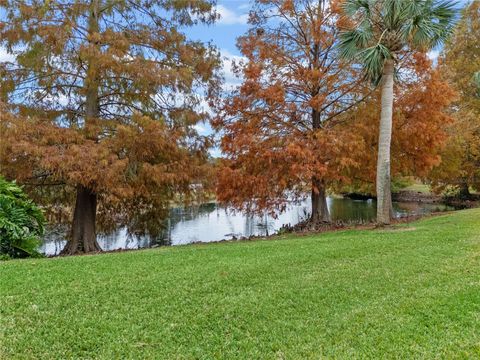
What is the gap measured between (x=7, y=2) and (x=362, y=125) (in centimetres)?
1036

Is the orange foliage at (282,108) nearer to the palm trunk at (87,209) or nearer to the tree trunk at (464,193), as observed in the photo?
the palm trunk at (87,209)

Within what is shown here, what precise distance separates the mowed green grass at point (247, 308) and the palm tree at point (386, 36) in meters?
4.51

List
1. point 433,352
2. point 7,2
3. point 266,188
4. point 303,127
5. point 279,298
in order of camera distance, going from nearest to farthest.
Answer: point 433,352, point 279,298, point 7,2, point 266,188, point 303,127

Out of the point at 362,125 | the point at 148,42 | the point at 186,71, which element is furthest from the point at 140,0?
the point at 362,125

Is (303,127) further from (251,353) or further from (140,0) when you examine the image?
(251,353)

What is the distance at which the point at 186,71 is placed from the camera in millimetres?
10641

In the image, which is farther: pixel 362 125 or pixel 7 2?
pixel 362 125

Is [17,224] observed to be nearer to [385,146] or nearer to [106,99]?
[106,99]

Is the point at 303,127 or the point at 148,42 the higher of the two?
the point at 148,42

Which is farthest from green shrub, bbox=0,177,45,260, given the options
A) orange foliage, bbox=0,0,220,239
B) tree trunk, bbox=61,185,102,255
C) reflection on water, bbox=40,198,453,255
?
reflection on water, bbox=40,198,453,255

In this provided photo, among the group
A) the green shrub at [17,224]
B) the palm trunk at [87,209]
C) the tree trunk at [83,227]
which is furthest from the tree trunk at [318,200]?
the green shrub at [17,224]

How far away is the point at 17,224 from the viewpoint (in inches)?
308

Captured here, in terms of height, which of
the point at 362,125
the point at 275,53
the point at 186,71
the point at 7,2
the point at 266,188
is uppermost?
the point at 7,2

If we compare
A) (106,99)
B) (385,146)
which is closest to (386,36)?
(385,146)
